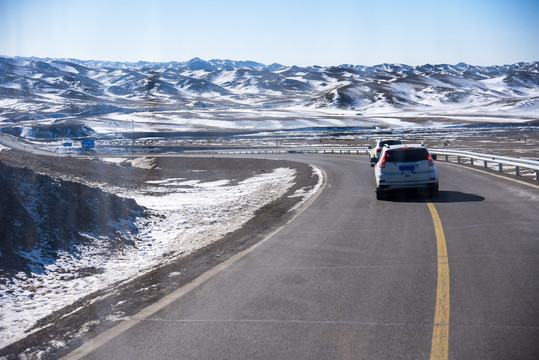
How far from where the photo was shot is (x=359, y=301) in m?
5.97

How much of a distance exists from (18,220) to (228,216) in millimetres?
6306

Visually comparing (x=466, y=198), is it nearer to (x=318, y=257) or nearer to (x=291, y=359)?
(x=318, y=257)

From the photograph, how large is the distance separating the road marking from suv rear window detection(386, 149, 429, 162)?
→ 19.5 ft

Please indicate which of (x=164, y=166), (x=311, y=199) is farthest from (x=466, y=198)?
(x=164, y=166)

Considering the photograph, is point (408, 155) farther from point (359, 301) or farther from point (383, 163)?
point (359, 301)

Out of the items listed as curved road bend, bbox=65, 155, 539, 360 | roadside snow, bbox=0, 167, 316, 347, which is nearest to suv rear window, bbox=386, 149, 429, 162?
roadside snow, bbox=0, 167, 316, 347

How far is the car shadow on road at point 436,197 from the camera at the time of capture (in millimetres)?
14039

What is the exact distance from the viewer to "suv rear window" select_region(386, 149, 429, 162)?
47.3 ft

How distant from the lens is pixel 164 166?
4706 centimetres

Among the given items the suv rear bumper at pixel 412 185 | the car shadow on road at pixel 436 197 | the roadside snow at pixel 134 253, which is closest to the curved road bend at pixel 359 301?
the roadside snow at pixel 134 253

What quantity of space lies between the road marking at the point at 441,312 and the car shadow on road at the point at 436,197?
5.64 metres

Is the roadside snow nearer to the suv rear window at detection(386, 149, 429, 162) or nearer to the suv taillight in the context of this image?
the suv taillight

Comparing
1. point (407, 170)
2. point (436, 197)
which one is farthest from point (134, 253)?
point (436, 197)

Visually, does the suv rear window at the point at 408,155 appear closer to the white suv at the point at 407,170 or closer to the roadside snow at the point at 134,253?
the white suv at the point at 407,170
